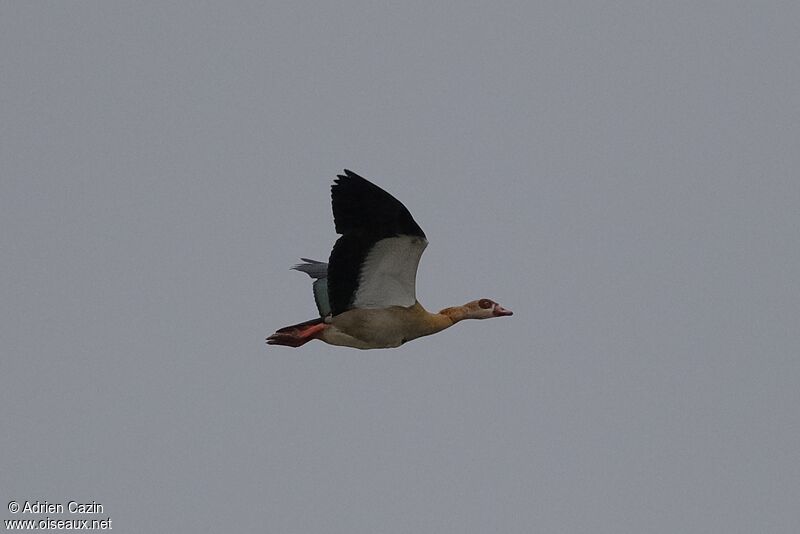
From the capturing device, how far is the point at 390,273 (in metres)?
17.1

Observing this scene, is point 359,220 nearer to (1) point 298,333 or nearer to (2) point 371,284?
(2) point 371,284

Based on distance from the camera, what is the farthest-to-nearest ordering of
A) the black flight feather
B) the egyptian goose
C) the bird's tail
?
the bird's tail < the egyptian goose < the black flight feather

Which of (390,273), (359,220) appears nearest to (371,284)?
(390,273)

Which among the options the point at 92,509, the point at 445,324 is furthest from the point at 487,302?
the point at 92,509

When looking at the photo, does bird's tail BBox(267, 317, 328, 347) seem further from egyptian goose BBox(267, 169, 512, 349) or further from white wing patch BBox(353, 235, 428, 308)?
white wing patch BBox(353, 235, 428, 308)

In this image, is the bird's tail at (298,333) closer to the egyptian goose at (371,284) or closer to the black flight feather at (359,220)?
the egyptian goose at (371,284)

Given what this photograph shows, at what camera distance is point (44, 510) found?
17.7 metres

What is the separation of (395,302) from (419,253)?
3.41 ft

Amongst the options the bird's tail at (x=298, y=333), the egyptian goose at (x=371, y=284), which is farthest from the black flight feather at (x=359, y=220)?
the bird's tail at (x=298, y=333)

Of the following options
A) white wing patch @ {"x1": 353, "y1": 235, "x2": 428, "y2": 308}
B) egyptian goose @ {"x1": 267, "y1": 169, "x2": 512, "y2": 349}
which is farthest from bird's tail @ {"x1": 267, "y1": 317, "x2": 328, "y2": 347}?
white wing patch @ {"x1": 353, "y1": 235, "x2": 428, "y2": 308}

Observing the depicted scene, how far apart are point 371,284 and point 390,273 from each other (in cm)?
32

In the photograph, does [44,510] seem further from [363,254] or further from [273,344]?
[363,254]

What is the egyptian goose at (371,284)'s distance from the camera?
1612 centimetres

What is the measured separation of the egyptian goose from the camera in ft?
52.9
